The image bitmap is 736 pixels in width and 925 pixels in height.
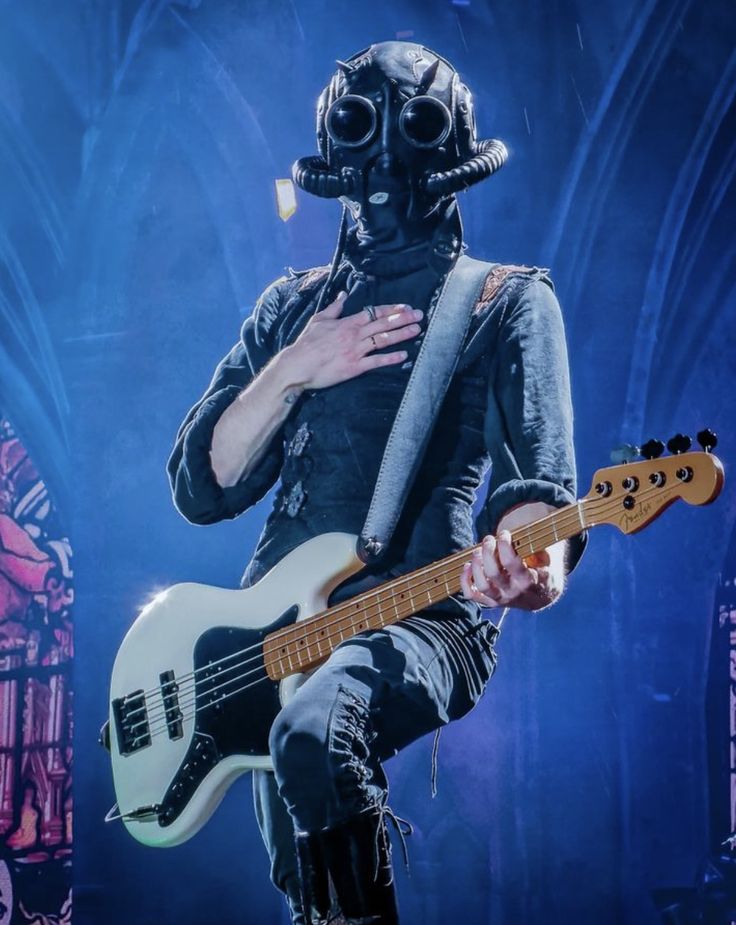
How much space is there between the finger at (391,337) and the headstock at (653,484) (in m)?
0.68

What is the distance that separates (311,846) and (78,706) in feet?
4.25

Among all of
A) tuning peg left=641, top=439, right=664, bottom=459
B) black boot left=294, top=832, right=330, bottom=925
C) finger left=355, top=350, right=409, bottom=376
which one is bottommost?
black boot left=294, top=832, right=330, bottom=925

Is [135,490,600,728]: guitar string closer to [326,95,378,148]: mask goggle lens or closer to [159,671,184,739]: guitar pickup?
[159,671,184,739]: guitar pickup

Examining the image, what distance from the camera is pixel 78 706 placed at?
11.2ft

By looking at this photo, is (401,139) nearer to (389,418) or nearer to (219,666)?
(389,418)

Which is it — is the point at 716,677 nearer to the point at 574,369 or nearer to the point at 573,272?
the point at 574,369

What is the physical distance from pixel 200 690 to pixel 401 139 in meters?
1.33

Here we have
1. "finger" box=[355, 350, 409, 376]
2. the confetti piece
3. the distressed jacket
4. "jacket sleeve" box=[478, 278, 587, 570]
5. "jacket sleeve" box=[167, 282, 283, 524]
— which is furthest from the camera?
the confetti piece

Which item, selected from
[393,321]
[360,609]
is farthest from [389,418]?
[360,609]

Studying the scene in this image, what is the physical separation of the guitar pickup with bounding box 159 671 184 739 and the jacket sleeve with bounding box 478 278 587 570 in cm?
77

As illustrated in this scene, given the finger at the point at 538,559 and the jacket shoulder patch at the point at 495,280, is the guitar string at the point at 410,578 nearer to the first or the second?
the finger at the point at 538,559

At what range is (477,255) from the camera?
3.12m

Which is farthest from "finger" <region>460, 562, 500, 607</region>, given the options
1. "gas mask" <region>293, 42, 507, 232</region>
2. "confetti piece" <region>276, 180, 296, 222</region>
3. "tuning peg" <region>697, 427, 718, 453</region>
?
"confetti piece" <region>276, 180, 296, 222</region>

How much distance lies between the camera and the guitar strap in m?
2.70
